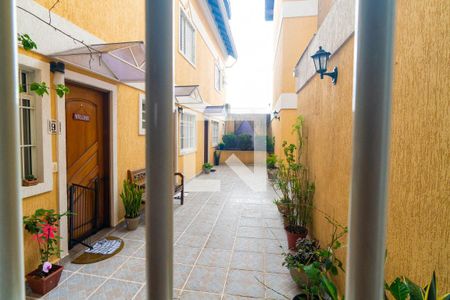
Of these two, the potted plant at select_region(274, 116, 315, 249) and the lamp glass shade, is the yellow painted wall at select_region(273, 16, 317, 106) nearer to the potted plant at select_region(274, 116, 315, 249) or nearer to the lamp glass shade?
the potted plant at select_region(274, 116, 315, 249)

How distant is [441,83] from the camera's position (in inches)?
44.1

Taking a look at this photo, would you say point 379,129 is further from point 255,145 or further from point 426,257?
point 255,145

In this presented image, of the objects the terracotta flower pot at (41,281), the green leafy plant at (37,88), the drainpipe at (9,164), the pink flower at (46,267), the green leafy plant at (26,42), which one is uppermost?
the green leafy plant at (26,42)

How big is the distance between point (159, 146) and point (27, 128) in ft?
9.87

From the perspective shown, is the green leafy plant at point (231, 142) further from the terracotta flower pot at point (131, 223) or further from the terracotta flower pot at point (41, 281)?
the terracotta flower pot at point (41, 281)

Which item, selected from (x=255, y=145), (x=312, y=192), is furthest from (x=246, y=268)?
(x=255, y=145)

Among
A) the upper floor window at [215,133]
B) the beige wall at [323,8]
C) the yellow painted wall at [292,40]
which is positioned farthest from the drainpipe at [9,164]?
the upper floor window at [215,133]

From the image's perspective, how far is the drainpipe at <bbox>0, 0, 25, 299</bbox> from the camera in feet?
1.90

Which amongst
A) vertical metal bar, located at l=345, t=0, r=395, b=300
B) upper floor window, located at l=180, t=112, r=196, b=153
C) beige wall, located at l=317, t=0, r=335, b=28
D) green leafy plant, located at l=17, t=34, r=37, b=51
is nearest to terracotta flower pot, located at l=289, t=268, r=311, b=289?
vertical metal bar, located at l=345, t=0, r=395, b=300

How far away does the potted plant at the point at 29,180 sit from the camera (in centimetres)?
264

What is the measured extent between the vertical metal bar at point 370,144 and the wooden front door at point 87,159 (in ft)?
11.7

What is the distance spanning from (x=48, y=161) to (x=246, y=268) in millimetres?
2677

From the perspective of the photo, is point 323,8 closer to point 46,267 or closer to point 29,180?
point 29,180

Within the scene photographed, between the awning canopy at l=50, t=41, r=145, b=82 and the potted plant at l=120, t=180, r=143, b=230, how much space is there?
1797mm
